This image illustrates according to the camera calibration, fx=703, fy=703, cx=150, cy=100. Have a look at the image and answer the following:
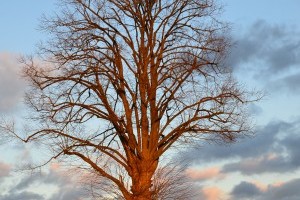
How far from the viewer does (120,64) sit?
85.3 feet

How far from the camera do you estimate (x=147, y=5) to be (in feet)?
84.8

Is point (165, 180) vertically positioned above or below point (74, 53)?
below

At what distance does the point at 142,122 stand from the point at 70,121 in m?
2.59

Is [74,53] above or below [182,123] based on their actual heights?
above

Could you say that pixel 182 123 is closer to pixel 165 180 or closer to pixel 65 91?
pixel 165 180

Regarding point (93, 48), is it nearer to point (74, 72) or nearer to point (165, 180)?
point (74, 72)

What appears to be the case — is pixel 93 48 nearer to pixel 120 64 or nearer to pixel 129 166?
pixel 120 64

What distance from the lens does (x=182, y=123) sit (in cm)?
2528

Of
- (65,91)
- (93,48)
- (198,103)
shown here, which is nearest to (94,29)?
(93,48)

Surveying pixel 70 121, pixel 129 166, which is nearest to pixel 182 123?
pixel 129 166

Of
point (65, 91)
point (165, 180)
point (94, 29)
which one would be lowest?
point (165, 180)

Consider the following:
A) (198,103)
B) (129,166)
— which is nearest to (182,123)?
(198,103)

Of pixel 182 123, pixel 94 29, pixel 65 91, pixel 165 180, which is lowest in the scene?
pixel 165 180

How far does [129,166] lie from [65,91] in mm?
3615
